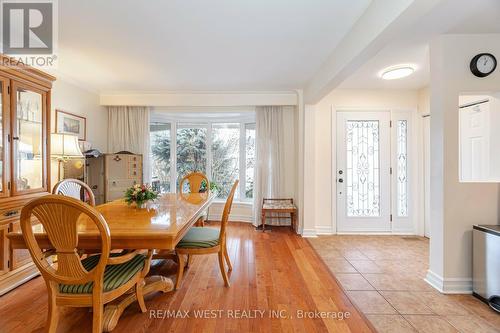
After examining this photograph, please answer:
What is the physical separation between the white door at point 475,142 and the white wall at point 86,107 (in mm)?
5140

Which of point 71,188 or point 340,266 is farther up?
point 71,188

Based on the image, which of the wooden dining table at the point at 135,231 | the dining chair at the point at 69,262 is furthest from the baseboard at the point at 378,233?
the dining chair at the point at 69,262

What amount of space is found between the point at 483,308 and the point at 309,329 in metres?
1.49

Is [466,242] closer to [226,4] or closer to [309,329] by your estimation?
[309,329]

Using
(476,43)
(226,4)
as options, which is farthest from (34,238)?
(476,43)

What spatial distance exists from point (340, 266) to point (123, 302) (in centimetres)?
220

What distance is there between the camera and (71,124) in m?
3.44

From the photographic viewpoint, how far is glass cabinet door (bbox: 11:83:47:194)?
222 centimetres

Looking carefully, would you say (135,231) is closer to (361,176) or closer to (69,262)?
(69,262)

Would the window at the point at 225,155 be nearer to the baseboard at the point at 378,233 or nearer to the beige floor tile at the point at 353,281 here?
the baseboard at the point at 378,233

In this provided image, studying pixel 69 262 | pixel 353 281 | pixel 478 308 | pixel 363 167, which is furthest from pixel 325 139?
pixel 69 262

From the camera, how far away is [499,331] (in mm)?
1682

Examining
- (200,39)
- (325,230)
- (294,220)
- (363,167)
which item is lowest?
(325,230)

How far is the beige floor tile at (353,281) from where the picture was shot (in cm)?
227
